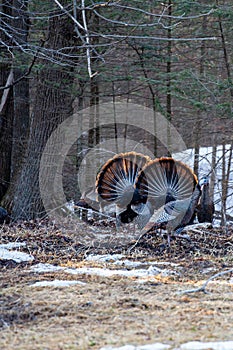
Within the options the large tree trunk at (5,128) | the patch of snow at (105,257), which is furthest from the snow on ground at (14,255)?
the large tree trunk at (5,128)

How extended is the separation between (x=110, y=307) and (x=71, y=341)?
77 cm

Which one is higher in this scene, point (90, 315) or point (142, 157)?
point (142, 157)

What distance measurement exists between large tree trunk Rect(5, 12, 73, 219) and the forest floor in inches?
130

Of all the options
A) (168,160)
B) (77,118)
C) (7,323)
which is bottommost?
(7,323)

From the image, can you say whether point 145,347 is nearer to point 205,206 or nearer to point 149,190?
point 149,190

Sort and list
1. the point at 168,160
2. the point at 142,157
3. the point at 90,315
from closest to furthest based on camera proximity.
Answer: the point at 90,315
the point at 168,160
the point at 142,157

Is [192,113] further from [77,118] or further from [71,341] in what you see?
[71,341]

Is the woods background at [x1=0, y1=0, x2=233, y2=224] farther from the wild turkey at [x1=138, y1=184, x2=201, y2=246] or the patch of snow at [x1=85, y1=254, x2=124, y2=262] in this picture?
the patch of snow at [x1=85, y1=254, x2=124, y2=262]

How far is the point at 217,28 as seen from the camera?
1302 cm

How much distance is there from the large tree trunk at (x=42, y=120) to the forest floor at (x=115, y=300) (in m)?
3.31

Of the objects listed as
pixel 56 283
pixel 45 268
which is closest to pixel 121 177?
pixel 45 268

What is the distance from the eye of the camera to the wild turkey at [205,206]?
27.0 feet

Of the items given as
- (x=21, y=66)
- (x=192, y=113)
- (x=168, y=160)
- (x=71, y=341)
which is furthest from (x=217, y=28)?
(x=71, y=341)

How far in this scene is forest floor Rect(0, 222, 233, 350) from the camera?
3.34 metres
